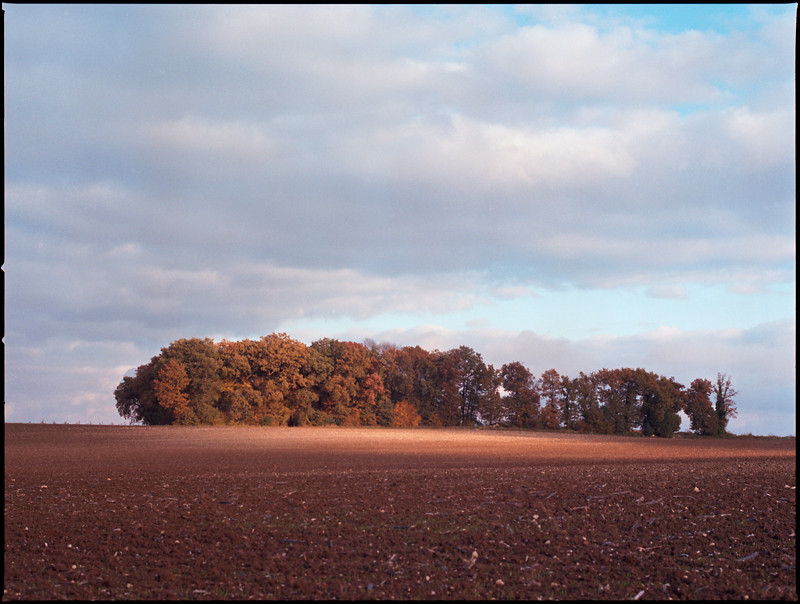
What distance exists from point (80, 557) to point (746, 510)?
11245mm

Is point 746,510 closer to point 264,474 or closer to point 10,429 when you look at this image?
point 264,474

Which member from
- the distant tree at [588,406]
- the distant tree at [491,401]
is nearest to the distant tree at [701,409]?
the distant tree at [588,406]

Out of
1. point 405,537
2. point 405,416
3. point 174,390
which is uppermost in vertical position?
point 174,390

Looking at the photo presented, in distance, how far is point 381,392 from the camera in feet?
225

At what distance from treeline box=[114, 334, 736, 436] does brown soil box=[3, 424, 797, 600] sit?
41.7 m

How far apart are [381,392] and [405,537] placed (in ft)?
192

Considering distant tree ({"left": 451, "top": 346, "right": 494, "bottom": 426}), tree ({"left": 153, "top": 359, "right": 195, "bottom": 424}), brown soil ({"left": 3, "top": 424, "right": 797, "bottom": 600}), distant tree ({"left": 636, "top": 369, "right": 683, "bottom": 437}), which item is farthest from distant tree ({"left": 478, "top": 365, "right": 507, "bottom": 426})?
brown soil ({"left": 3, "top": 424, "right": 797, "bottom": 600})

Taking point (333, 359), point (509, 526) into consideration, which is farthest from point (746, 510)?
point (333, 359)

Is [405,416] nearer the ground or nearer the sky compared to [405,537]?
nearer the ground

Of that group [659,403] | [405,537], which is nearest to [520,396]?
[659,403]

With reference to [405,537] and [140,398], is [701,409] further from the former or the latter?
[405,537]

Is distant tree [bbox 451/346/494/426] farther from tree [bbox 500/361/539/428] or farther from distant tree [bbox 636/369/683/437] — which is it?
distant tree [bbox 636/369/683/437]

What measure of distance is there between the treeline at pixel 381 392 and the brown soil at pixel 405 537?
41747 mm

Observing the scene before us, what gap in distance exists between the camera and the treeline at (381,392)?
58312 millimetres
